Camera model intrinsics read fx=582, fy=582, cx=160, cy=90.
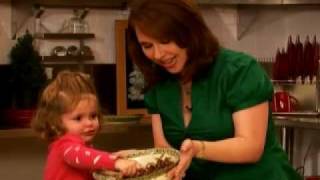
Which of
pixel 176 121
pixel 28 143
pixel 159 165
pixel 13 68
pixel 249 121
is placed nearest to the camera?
pixel 159 165

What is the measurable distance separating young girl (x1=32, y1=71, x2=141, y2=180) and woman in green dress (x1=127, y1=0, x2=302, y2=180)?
163 mm

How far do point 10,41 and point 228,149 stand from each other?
73.6 inches

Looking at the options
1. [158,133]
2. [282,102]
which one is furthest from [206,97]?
[282,102]

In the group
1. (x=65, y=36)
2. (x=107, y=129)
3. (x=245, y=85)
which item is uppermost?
(x=65, y=36)

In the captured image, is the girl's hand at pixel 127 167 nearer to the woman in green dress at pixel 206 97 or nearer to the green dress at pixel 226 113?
the woman in green dress at pixel 206 97

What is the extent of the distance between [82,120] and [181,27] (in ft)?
1.12

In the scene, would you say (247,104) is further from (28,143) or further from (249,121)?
(28,143)

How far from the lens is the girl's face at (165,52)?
4.16ft

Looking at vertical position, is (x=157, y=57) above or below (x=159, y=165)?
above

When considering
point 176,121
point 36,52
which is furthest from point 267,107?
point 36,52

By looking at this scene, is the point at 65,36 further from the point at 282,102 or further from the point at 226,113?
the point at 226,113

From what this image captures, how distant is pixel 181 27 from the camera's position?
1263mm

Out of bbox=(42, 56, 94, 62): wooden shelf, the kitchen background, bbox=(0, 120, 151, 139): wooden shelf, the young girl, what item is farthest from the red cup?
the young girl

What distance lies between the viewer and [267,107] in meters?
1.31
